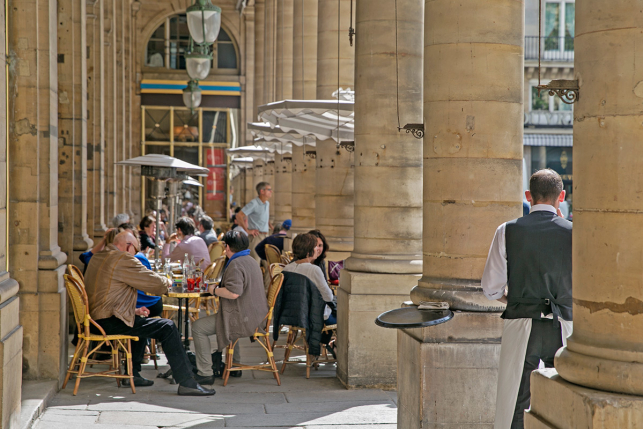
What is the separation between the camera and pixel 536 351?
4387 millimetres

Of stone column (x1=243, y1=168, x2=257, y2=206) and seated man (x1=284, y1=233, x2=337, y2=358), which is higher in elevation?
stone column (x1=243, y1=168, x2=257, y2=206)

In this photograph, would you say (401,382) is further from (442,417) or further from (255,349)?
(255,349)

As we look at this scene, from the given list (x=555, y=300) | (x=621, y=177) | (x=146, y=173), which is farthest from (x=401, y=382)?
(x=146, y=173)

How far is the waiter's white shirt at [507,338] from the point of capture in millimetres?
4414

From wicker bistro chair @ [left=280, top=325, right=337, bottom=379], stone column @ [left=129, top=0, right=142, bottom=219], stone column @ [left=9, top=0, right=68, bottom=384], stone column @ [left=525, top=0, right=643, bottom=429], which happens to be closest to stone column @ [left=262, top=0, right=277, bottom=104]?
stone column @ [left=129, top=0, right=142, bottom=219]

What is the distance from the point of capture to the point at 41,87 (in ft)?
25.2

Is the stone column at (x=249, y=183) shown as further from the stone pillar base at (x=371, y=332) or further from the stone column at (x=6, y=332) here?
the stone column at (x=6, y=332)

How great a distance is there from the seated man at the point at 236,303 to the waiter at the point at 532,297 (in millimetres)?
3631

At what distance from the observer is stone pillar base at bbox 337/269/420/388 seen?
7.61 meters

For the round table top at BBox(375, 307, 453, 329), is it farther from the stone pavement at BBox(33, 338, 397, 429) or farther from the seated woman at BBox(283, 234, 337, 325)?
the seated woman at BBox(283, 234, 337, 325)

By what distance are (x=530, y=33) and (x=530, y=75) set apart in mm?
1907

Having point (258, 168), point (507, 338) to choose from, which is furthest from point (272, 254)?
point (258, 168)

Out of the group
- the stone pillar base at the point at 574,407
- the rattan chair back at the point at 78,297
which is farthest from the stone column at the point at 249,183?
the stone pillar base at the point at 574,407

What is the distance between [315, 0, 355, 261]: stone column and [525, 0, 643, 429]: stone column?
8060 millimetres
